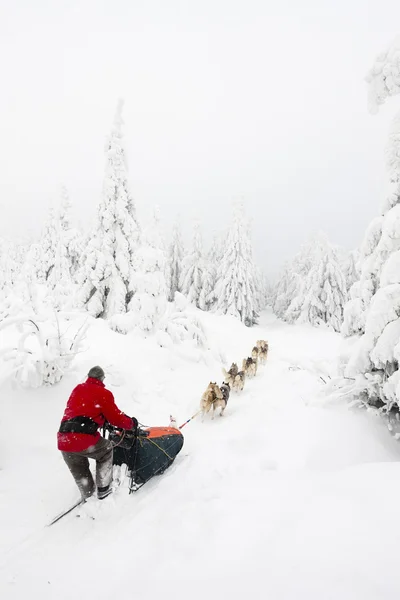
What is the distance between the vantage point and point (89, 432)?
4180mm

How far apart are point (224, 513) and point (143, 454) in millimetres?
1836

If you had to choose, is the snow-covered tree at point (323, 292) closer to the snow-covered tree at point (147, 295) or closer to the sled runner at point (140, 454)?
the snow-covered tree at point (147, 295)

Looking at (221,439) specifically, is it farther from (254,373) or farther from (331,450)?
(254,373)

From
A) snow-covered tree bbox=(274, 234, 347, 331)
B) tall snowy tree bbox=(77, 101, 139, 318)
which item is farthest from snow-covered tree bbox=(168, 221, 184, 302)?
tall snowy tree bbox=(77, 101, 139, 318)

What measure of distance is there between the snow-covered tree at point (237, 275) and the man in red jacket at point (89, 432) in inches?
1157

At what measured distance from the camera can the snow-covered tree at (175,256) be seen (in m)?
39.2

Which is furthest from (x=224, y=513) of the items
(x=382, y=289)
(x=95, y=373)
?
(x=382, y=289)

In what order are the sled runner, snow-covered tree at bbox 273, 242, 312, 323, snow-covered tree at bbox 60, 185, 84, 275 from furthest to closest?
snow-covered tree at bbox 273, 242, 312, 323
snow-covered tree at bbox 60, 185, 84, 275
the sled runner

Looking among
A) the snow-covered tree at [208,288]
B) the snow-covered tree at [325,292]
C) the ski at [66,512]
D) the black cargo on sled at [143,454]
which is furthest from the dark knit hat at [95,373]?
the snow-covered tree at [325,292]

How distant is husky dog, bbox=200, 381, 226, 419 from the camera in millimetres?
7523

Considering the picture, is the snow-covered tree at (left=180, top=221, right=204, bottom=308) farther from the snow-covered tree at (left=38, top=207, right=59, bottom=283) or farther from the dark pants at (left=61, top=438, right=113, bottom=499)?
the dark pants at (left=61, top=438, right=113, bottom=499)

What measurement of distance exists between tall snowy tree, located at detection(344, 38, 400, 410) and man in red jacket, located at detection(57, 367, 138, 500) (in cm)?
459

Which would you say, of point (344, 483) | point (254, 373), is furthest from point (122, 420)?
point (254, 373)

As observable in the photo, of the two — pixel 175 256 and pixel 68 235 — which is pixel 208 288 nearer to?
pixel 175 256
